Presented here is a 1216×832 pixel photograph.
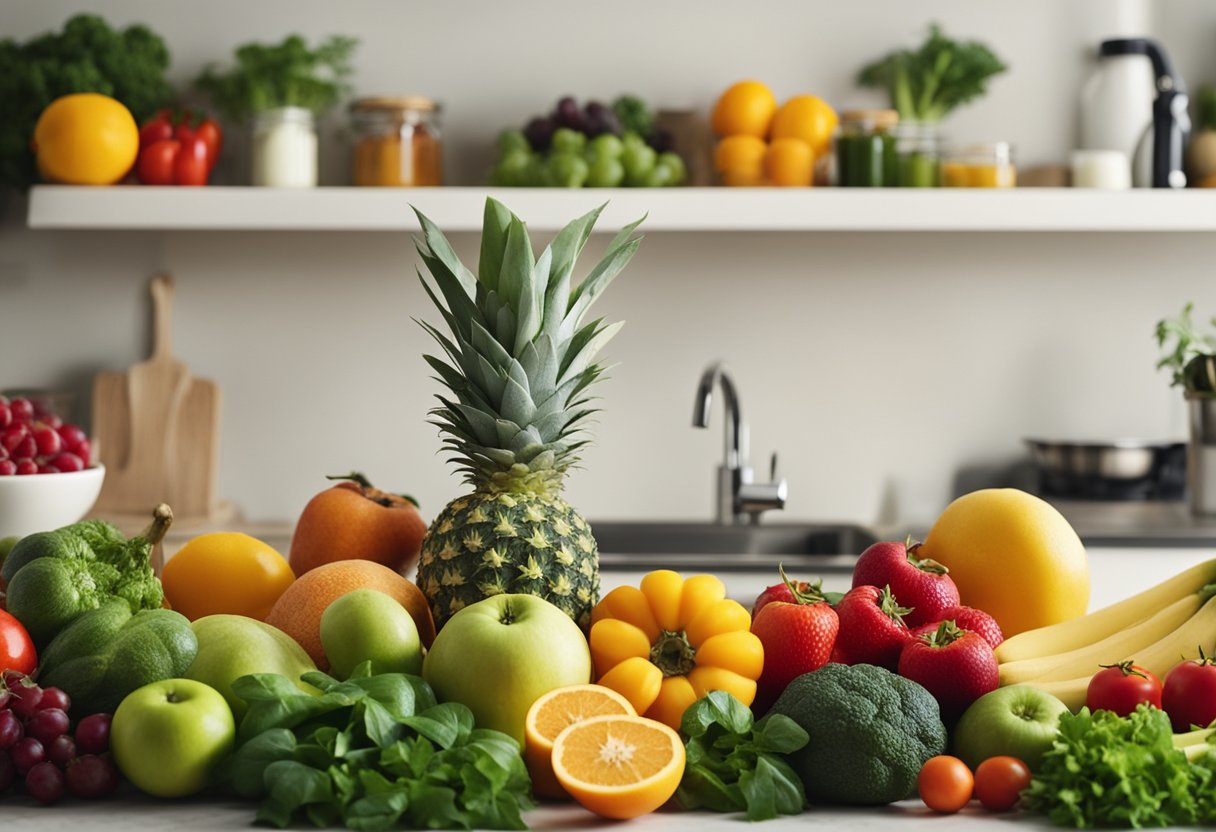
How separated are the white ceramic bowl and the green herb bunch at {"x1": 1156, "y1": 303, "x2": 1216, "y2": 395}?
2.57m

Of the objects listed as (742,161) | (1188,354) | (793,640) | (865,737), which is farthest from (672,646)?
(1188,354)

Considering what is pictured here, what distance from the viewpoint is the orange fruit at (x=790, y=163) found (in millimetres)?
3221

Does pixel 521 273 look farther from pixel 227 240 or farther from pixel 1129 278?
pixel 1129 278

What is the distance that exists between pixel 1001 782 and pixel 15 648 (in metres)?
0.80

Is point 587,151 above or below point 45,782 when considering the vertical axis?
above

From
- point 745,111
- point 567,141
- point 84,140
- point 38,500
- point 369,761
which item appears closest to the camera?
point 369,761

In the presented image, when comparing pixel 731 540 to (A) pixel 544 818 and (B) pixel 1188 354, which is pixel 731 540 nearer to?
(B) pixel 1188 354

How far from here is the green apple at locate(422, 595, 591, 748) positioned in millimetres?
1078

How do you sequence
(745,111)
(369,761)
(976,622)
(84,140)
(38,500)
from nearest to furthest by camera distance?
(369,761)
(976,622)
(38,500)
(84,140)
(745,111)

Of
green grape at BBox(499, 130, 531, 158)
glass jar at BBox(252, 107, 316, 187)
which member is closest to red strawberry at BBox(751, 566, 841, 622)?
green grape at BBox(499, 130, 531, 158)

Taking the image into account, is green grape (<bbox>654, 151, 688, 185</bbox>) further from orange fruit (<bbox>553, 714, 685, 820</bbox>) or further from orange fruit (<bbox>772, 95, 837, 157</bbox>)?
orange fruit (<bbox>553, 714, 685, 820</bbox>)

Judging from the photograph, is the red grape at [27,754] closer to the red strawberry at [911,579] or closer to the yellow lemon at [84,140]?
the red strawberry at [911,579]

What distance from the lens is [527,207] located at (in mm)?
3127

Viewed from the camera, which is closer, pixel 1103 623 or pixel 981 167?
pixel 1103 623
